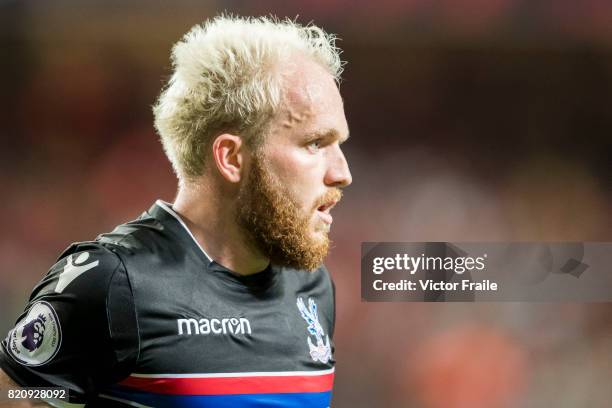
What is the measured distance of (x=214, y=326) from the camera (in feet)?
3.93

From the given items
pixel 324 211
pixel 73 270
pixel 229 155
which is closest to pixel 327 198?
pixel 324 211

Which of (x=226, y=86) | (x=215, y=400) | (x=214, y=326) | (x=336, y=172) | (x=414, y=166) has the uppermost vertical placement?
(x=414, y=166)

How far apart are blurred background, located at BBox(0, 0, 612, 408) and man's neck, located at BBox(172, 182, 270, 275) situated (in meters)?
1.46

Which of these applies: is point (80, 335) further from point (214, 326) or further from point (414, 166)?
point (414, 166)

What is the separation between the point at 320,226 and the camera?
4.11 ft

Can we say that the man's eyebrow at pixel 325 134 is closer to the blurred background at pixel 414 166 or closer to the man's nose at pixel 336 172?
the man's nose at pixel 336 172

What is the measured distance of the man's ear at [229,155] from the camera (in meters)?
1.22

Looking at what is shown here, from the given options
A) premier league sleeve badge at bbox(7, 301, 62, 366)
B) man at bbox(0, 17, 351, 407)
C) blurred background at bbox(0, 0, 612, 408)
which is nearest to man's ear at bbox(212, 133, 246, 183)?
man at bbox(0, 17, 351, 407)

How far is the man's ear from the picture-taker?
1.22 m

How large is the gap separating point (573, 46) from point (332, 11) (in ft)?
2.94

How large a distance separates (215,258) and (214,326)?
12 cm

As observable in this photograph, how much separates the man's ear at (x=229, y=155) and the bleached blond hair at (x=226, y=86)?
16 millimetres

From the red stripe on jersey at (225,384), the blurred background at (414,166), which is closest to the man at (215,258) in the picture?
the red stripe on jersey at (225,384)

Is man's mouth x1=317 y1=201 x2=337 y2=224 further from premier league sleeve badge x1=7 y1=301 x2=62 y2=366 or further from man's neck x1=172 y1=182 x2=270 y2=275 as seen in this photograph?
premier league sleeve badge x1=7 y1=301 x2=62 y2=366
